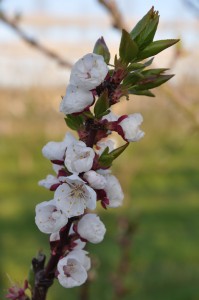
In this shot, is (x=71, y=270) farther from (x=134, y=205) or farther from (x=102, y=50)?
(x=134, y=205)

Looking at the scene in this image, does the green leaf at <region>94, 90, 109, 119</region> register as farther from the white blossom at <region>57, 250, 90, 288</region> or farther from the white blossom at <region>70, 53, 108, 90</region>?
the white blossom at <region>57, 250, 90, 288</region>

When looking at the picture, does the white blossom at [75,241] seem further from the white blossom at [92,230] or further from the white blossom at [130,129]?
the white blossom at [130,129]

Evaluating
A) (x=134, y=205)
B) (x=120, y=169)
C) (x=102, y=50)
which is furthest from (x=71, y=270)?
(x=134, y=205)

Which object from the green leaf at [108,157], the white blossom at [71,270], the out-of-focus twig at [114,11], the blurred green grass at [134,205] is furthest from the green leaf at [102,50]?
the blurred green grass at [134,205]

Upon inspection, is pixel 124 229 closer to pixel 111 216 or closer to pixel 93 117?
pixel 93 117

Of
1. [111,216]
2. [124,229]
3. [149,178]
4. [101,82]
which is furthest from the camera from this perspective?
[149,178]

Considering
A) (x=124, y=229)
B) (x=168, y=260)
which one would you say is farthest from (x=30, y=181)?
(x=124, y=229)

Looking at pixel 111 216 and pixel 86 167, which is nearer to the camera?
pixel 86 167
